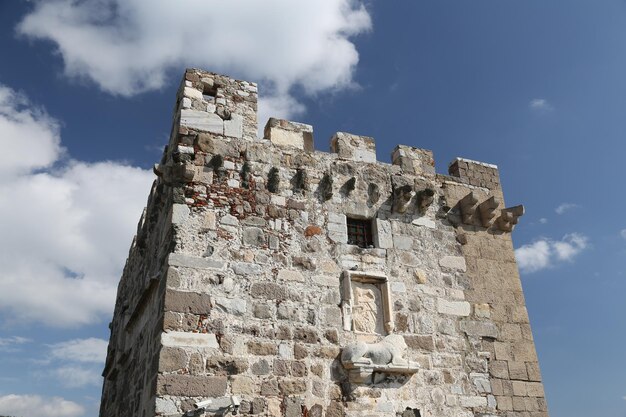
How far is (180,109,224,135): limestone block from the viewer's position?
6.71 meters

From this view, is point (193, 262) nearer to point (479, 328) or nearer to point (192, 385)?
point (192, 385)

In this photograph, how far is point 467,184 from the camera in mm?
8008

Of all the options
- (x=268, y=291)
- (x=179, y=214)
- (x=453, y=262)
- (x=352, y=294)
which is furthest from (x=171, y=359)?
(x=453, y=262)

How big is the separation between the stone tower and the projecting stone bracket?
0.05ft

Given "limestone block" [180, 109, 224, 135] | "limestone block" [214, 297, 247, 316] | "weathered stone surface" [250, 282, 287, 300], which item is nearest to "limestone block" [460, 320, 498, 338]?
"weathered stone surface" [250, 282, 287, 300]

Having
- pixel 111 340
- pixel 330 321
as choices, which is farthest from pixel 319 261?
pixel 111 340

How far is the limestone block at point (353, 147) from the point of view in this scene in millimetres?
7363

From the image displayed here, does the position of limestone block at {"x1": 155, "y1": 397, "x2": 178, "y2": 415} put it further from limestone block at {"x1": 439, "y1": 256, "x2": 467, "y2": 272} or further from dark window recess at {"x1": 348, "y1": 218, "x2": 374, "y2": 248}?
limestone block at {"x1": 439, "y1": 256, "x2": 467, "y2": 272}

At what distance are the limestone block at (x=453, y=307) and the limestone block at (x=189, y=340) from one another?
9.24 feet

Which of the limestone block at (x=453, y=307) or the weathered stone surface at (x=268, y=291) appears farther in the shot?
the limestone block at (x=453, y=307)

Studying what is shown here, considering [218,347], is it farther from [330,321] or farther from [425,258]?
[425,258]

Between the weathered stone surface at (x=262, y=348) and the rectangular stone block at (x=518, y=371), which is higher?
the weathered stone surface at (x=262, y=348)

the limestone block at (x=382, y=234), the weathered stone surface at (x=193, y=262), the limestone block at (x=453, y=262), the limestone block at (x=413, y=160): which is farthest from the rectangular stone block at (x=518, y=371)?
the weathered stone surface at (x=193, y=262)

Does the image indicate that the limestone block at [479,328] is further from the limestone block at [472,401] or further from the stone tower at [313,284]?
the limestone block at [472,401]
